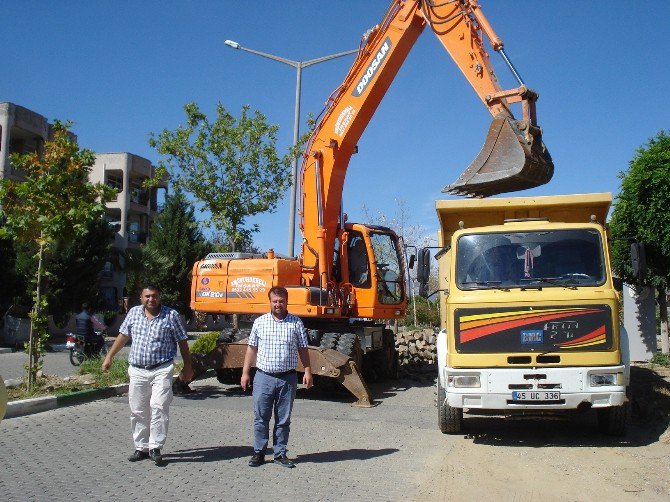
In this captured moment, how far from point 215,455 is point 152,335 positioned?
1.46 metres

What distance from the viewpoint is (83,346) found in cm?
1625

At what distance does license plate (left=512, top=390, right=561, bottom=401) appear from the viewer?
7504 mm

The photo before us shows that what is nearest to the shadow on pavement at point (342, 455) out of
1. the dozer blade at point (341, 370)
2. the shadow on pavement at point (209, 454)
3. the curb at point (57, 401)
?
the shadow on pavement at point (209, 454)

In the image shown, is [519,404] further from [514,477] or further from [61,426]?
[61,426]

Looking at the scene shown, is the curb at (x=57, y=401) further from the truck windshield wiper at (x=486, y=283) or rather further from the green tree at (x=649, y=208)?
the green tree at (x=649, y=208)

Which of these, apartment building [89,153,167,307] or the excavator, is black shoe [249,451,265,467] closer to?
the excavator

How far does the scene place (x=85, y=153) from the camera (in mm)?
11352

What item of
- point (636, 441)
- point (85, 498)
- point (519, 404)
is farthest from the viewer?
point (636, 441)

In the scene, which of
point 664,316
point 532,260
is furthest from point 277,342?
point 664,316

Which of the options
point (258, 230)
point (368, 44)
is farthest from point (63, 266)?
point (368, 44)

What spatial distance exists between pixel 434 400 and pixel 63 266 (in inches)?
722

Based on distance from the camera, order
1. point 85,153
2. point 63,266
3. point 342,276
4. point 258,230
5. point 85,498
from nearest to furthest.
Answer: point 85,498 < point 85,153 < point 342,276 < point 258,230 < point 63,266

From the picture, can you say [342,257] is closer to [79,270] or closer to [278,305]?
[278,305]

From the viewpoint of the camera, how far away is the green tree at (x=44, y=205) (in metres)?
10.6
